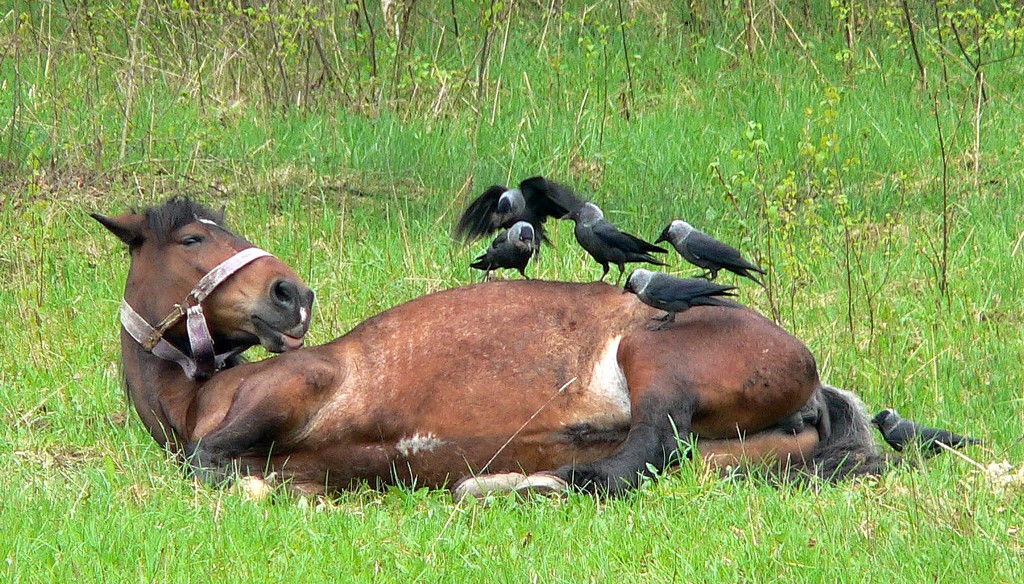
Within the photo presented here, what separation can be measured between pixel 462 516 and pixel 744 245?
3.22 meters

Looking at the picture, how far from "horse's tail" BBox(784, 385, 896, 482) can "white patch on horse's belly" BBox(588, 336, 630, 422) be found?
678mm

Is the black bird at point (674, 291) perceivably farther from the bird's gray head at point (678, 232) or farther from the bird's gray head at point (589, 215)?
the bird's gray head at point (589, 215)

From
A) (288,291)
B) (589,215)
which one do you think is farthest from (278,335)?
(589,215)

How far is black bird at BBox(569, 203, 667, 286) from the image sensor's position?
6148 millimetres

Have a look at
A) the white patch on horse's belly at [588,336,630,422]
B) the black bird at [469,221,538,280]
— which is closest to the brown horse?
the white patch on horse's belly at [588,336,630,422]

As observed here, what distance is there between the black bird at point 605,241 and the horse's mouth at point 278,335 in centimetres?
141

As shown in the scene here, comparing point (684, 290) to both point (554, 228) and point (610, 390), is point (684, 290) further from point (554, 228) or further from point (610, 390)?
point (554, 228)

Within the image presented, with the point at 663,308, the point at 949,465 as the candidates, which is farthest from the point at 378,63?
the point at 949,465

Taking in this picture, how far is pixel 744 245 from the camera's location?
24.2 ft

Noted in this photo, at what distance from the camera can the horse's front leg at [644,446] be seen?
499cm

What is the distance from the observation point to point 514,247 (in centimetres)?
630

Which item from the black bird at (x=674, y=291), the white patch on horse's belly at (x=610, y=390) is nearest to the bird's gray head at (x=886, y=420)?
the black bird at (x=674, y=291)

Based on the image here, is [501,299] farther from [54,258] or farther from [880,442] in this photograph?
[54,258]

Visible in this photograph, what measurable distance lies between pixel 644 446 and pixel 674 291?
620 mm
